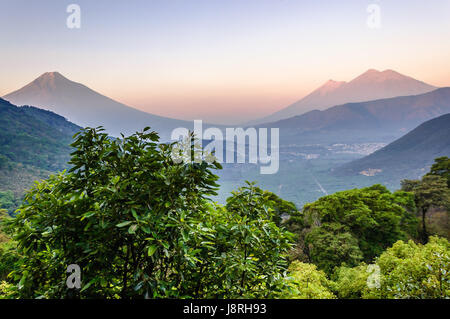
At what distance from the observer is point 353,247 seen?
9820 mm

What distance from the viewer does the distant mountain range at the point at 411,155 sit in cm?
8100

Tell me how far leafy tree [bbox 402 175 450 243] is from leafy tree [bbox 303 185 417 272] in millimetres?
1235

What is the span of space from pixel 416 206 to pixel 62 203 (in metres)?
19.0

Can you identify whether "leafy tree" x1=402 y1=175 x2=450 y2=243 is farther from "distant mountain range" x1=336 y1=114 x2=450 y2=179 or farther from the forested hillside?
"distant mountain range" x1=336 y1=114 x2=450 y2=179

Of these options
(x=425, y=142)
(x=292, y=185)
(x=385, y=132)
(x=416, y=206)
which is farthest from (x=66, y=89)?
(x=385, y=132)

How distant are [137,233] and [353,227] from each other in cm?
1289

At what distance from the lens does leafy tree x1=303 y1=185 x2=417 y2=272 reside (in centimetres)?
998

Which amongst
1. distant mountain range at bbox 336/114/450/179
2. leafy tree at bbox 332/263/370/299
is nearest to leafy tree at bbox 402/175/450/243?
leafy tree at bbox 332/263/370/299

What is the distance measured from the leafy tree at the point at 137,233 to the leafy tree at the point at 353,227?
31.1ft

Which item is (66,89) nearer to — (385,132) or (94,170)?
(94,170)

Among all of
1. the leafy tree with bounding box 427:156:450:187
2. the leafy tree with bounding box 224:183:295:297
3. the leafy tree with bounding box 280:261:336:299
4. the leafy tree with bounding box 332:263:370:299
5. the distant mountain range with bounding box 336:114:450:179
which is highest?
the distant mountain range with bounding box 336:114:450:179

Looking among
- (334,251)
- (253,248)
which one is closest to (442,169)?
(334,251)

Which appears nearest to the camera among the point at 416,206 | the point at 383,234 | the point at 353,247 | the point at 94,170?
the point at 94,170

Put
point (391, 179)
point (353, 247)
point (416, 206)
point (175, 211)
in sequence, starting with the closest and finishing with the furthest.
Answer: point (175, 211)
point (353, 247)
point (416, 206)
point (391, 179)
